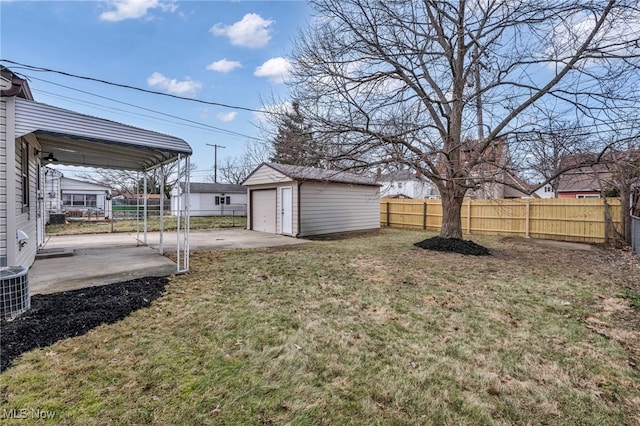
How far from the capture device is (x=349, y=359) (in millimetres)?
2771

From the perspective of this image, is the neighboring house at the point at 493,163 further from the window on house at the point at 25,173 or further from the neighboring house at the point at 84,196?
the neighboring house at the point at 84,196

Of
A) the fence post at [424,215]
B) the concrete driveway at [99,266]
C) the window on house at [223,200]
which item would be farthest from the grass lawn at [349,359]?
the window on house at [223,200]

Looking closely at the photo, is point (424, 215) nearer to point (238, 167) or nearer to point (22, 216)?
point (22, 216)

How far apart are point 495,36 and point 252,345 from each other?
8316 mm

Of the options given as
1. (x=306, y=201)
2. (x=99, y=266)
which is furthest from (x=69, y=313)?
(x=306, y=201)

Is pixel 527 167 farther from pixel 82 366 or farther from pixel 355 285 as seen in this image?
pixel 82 366

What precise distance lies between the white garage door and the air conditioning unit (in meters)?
9.42

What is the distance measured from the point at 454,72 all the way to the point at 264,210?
888 centimetres

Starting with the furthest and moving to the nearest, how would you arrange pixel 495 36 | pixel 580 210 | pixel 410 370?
pixel 580 210
pixel 495 36
pixel 410 370

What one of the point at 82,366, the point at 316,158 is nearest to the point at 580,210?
the point at 316,158

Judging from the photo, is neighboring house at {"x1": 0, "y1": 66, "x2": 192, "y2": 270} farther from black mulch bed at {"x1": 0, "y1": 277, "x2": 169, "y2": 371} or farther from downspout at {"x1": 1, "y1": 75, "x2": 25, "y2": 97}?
black mulch bed at {"x1": 0, "y1": 277, "x2": 169, "y2": 371}

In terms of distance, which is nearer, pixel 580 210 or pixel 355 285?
pixel 355 285

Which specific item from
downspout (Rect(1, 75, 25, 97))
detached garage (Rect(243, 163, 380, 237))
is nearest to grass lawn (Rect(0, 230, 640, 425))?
downspout (Rect(1, 75, 25, 97))

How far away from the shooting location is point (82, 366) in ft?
8.29
